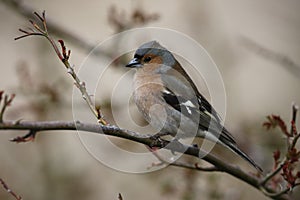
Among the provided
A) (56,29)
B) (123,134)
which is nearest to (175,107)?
(123,134)

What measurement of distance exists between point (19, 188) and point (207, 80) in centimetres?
207

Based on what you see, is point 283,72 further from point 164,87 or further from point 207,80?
point 164,87

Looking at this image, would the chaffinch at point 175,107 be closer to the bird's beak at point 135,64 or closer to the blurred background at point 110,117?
the bird's beak at point 135,64

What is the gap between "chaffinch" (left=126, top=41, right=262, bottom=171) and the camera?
11.6 feet

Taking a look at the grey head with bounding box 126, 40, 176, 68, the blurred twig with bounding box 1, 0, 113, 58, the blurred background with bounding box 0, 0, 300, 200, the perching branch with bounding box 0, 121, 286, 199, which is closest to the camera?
the perching branch with bounding box 0, 121, 286, 199

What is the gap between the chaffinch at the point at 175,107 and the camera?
355 centimetres

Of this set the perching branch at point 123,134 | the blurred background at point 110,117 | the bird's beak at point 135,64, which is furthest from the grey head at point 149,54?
the perching branch at point 123,134

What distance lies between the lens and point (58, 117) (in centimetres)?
569

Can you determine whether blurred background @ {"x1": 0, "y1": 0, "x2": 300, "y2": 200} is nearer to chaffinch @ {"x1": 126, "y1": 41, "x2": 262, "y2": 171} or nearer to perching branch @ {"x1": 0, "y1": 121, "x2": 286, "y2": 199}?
chaffinch @ {"x1": 126, "y1": 41, "x2": 262, "y2": 171}

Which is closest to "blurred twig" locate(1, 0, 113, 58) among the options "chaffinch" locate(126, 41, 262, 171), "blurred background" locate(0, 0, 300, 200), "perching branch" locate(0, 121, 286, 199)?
"blurred background" locate(0, 0, 300, 200)

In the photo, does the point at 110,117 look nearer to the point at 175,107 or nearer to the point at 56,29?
the point at 56,29

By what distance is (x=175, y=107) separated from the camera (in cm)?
366

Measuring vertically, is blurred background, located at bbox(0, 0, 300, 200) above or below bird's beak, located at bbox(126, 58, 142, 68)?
below

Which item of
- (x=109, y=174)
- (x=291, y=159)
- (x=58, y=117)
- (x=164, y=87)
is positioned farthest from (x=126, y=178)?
(x=291, y=159)
